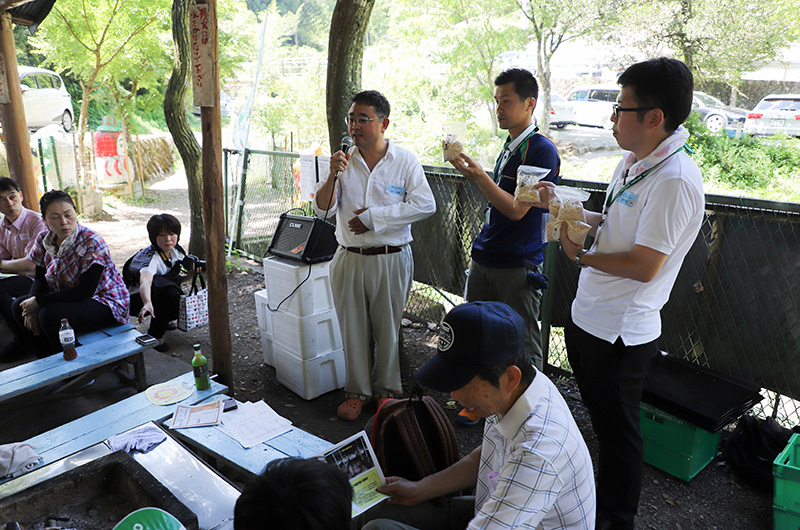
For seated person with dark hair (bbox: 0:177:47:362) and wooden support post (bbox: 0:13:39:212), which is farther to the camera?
wooden support post (bbox: 0:13:39:212)

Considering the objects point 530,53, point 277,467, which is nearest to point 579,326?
point 277,467

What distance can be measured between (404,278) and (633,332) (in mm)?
1671

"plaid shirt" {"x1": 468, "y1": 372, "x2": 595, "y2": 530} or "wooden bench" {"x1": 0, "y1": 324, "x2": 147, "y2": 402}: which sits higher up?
"plaid shirt" {"x1": 468, "y1": 372, "x2": 595, "y2": 530}

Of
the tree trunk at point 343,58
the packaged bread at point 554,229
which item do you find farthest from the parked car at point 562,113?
the packaged bread at point 554,229

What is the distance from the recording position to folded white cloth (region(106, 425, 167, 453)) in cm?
242

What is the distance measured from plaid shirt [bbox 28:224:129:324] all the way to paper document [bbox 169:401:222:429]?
1.65m

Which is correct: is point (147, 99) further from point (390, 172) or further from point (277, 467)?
point (277, 467)

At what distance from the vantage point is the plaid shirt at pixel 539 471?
1.35 m

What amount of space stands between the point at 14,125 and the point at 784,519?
7.51 m

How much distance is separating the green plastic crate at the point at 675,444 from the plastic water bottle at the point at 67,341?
11.4ft

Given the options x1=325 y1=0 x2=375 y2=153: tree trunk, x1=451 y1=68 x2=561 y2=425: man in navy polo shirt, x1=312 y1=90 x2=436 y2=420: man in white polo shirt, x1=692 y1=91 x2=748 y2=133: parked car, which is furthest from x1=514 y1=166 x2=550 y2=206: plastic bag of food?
x1=692 y1=91 x2=748 y2=133: parked car

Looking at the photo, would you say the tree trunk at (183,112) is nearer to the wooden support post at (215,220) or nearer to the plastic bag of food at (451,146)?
the wooden support post at (215,220)

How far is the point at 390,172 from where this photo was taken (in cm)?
346

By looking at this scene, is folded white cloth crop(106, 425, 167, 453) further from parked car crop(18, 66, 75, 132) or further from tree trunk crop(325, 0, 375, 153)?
parked car crop(18, 66, 75, 132)
